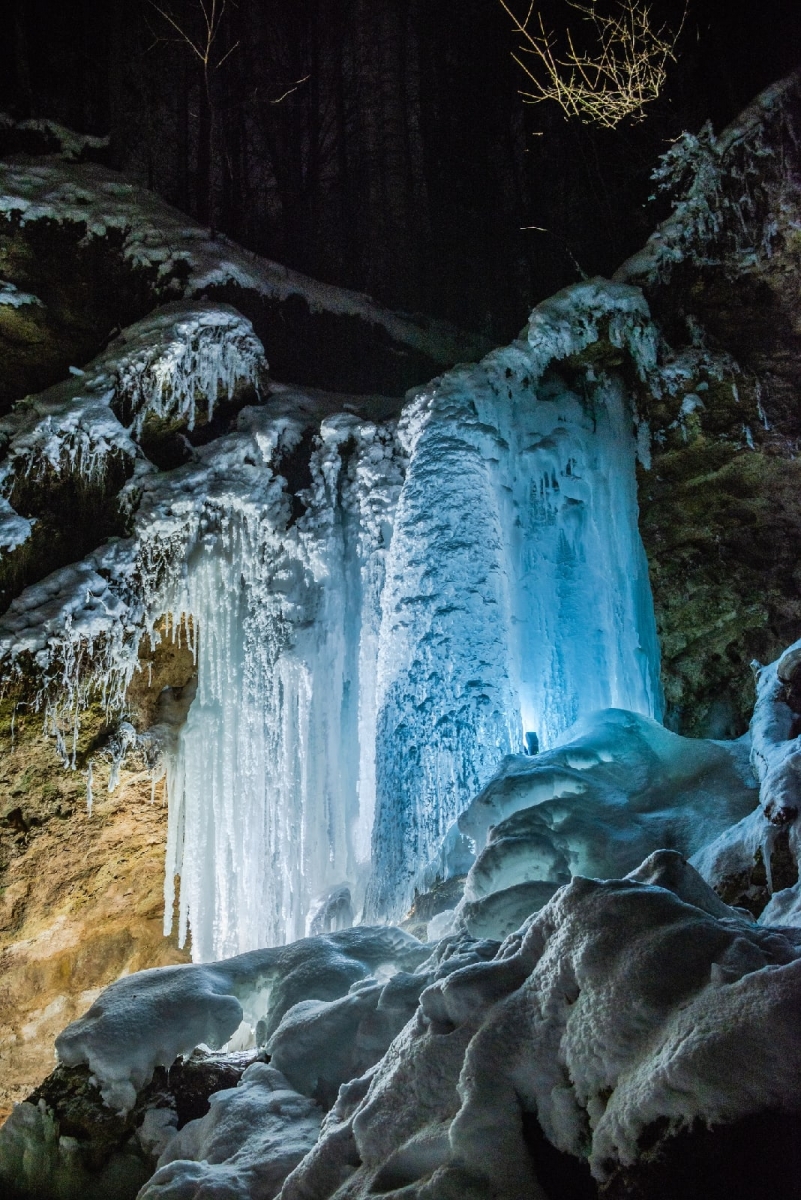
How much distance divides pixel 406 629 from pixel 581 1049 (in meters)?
5.70

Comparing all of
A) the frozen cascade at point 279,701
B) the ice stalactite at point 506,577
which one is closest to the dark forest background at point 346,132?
the ice stalactite at point 506,577

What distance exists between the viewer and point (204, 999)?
4762 millimetres

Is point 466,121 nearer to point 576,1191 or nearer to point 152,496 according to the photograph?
point 152,496

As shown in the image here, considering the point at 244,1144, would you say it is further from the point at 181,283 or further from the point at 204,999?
the point at 181,283

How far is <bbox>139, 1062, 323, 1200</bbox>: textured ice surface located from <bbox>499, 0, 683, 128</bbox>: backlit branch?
882 cm

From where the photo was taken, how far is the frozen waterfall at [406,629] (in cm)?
761

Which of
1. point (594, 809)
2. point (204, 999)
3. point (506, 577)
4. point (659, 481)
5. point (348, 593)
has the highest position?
point (659, 481)

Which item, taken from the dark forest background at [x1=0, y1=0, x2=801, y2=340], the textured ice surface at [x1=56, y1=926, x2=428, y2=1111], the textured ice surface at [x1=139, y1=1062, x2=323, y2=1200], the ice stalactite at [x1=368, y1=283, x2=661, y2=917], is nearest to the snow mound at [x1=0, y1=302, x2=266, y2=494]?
the dark forest background at [x1=0, y1=0, x2=801, y2=340]

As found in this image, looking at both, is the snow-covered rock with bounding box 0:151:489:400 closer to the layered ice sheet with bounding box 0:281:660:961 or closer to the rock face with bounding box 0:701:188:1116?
the layered ice sheet with bounding box 0:281:660:961

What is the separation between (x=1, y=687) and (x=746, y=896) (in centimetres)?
786

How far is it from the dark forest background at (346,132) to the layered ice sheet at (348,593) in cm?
213

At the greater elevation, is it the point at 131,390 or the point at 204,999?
the point at 131,390

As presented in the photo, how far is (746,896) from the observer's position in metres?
4.23

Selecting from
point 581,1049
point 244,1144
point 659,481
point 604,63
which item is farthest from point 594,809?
point 604,63
